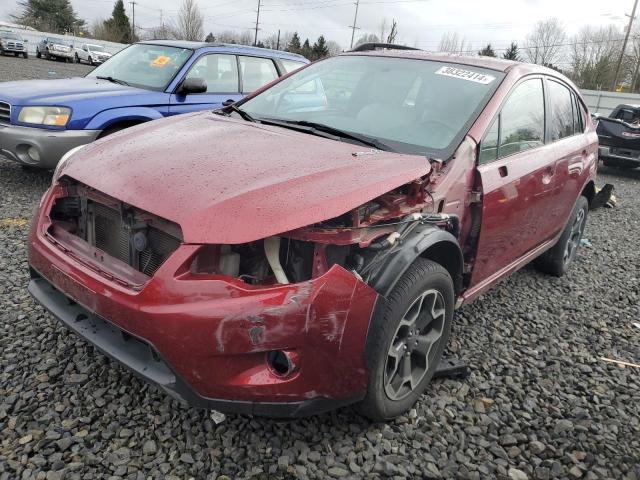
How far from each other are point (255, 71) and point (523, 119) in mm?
4235

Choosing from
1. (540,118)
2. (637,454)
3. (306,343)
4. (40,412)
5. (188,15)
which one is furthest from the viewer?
(188,15)

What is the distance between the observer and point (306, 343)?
192 centimetres

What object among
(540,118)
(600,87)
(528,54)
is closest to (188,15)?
(528,54)

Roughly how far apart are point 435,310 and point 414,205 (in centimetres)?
55

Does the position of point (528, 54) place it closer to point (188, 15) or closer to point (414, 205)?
point (188, 15)

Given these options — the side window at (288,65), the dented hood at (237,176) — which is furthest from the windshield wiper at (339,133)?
the side window at (288,65)

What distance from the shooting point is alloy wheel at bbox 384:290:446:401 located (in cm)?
234

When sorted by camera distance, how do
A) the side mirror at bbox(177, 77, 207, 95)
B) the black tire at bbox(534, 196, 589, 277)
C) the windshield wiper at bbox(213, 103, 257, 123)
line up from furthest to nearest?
the side mirror at bbox(177, 77, 207, 95) → the black tire at bbox(534, 196, 589, 277) → the windshield wiper at bbox(213, 103, 257, 123)

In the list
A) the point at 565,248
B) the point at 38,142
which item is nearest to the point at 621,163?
the point at 565,248

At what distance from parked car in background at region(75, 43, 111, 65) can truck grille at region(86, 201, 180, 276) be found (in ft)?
127

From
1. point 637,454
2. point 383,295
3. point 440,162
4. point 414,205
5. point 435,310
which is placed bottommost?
point 637,454

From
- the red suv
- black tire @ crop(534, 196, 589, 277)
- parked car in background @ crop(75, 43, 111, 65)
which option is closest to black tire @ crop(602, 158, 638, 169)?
black tire @ crop(534, 196, 589, 277)

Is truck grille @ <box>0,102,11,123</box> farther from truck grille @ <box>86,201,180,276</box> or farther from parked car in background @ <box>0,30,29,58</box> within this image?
parked car in background @ <box>0,30,29,58</box>

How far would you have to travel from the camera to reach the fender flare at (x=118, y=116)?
518 cm
